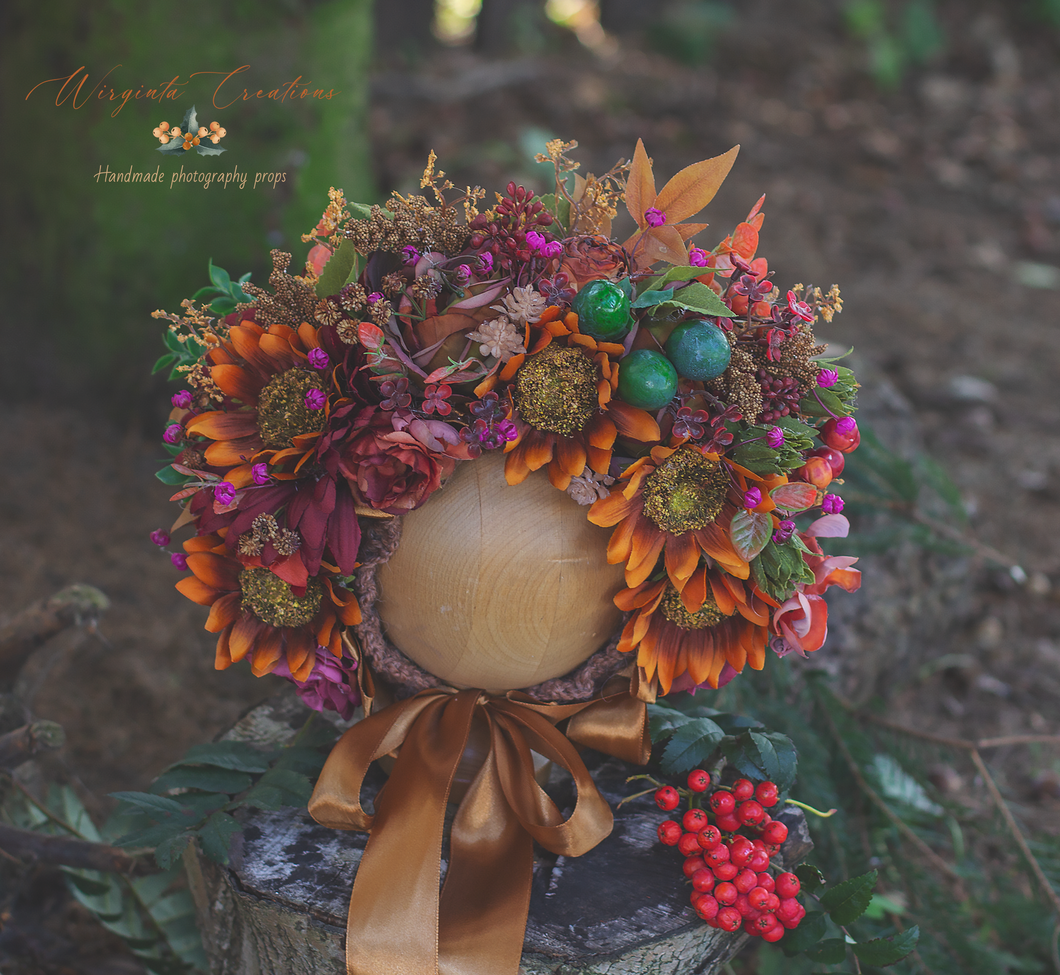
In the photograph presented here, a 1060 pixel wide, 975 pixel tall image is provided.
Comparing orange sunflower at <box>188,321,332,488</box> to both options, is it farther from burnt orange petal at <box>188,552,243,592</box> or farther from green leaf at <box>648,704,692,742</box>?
green leaf at <box>648,704,692,742</box>

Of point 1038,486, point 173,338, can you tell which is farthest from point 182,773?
point 1038,486

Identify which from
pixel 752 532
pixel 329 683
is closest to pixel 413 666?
pixel 329 683

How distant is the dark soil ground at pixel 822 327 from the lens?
8.27 feet

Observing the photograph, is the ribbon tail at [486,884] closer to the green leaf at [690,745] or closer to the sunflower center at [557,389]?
the green leaf at [690,745]

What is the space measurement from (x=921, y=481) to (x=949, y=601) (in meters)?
0.51

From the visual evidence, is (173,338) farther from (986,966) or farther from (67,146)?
(67,146)

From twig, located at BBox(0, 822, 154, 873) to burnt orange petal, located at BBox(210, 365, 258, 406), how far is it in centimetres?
90

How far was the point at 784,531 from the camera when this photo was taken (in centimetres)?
120

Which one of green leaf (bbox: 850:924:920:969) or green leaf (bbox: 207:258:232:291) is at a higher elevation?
green leaf (bbox: 207:258:232:291)

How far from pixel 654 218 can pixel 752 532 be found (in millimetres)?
427

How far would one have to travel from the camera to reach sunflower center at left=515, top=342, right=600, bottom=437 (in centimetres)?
116

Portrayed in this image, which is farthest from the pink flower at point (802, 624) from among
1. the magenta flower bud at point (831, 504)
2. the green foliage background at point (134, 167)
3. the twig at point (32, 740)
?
the green foliage background at point (134, 167)

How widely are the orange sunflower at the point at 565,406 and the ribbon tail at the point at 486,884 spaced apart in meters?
0.51

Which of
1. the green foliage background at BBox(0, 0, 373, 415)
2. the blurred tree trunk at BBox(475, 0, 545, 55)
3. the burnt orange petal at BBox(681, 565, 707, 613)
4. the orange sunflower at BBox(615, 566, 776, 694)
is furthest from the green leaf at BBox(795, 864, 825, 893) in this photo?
the blurred tree trunk at BBox(475, 0, 545, 55)
